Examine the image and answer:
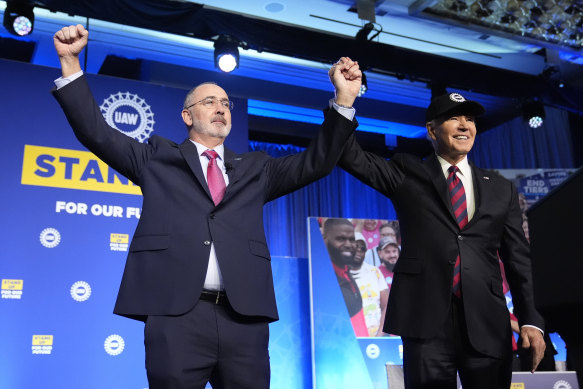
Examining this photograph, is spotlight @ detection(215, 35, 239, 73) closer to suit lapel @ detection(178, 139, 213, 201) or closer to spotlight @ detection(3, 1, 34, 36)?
spotlight @ detection(3, 1, 34, 36)

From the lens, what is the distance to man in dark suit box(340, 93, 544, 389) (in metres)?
2.18

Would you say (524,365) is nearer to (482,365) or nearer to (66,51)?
(482,365)

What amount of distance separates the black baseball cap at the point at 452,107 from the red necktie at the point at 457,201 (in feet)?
0.80

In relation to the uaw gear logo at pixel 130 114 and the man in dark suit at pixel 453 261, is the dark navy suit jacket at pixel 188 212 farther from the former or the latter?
the uaw gear logo at pixel 130 114

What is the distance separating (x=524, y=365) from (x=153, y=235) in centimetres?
415

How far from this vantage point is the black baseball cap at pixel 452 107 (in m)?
2.56

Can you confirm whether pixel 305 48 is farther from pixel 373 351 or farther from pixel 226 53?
pixel 373 351

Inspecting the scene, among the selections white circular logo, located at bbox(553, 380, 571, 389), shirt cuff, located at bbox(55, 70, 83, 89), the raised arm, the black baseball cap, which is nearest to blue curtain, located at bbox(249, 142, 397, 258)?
white circular logo, located at bbox(553, 380, 571, 389)

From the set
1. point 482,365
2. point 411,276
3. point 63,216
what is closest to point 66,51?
point 411,276

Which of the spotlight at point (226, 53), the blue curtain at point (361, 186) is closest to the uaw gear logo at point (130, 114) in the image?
the spotlight at point (226, 53)

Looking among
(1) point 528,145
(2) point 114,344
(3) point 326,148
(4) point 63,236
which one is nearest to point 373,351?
(2) point 114,344

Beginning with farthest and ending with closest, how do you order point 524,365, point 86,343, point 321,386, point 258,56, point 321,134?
1. point 258,56
2. point 321,386
3. point 524,365
4. point 86,343
5. point 321,134

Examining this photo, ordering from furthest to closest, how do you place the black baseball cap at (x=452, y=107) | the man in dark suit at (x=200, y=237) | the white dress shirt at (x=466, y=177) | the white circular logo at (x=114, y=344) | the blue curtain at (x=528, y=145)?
the blue curtain at (x=528, y=145) → the white circular logo at (x=114, y=344) → the black baseball cap at (x=452, y=107) → the white dress shirt at (x=466, y=177) → the man in dark suit at (x=200, y=237)

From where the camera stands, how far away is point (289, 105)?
808 centimetres
